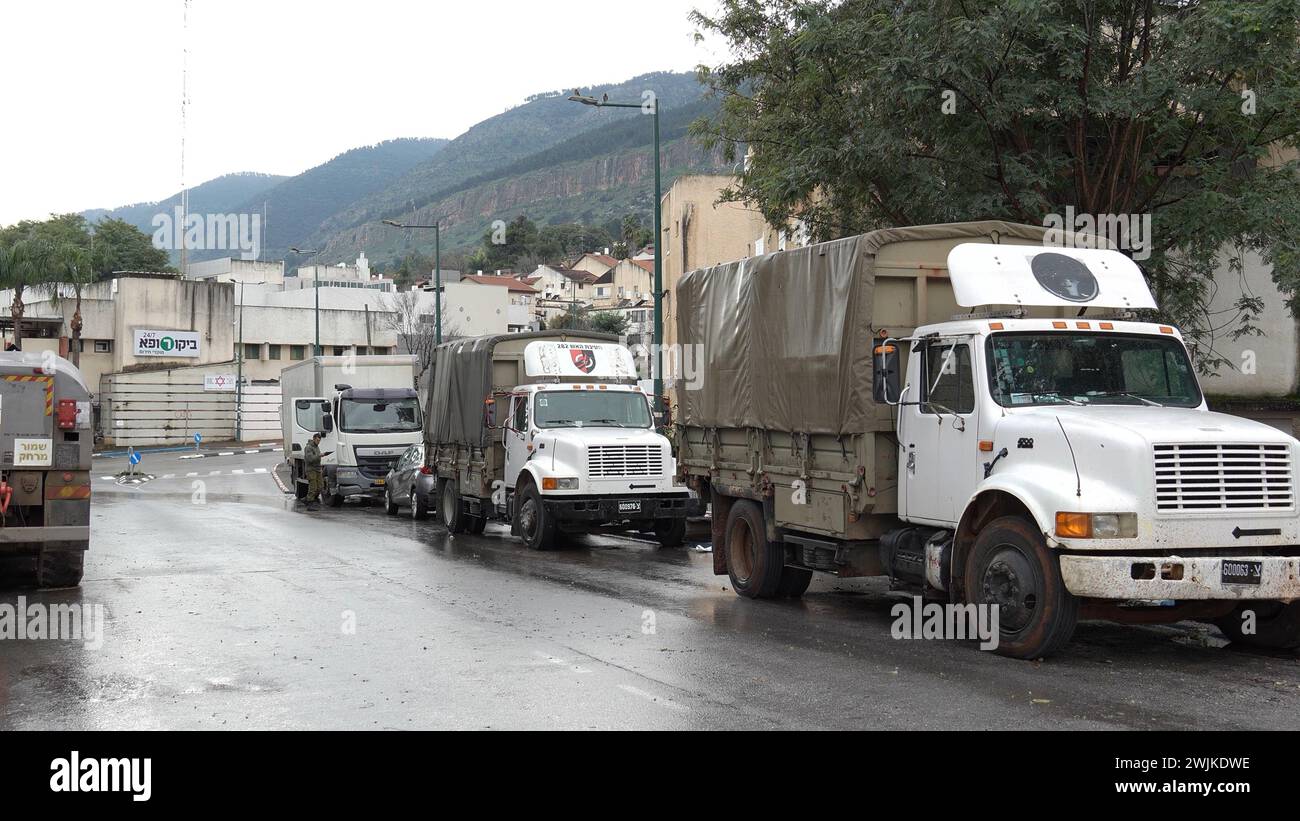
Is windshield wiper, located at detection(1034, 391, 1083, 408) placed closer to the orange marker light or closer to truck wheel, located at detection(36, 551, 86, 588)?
the orange marker light

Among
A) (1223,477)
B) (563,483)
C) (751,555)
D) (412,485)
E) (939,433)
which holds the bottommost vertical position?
(751,555)

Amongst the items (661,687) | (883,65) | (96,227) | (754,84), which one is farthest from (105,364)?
(661,687)

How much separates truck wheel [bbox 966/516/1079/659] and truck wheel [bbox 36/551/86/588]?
9.08m

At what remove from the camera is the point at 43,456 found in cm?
1256

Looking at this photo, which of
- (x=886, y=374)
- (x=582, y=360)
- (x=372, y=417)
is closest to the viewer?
(x=886, y=374)

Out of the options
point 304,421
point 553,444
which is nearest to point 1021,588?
point 553,444

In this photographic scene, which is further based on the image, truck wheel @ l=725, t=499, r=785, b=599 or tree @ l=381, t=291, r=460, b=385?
tree @ l=381, t=291, r=460, b=385

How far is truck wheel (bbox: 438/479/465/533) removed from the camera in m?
21.8

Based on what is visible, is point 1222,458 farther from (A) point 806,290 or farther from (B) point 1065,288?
(A) point 806,290

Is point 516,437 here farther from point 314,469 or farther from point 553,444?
point 314,469

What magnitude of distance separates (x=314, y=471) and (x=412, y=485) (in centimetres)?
596

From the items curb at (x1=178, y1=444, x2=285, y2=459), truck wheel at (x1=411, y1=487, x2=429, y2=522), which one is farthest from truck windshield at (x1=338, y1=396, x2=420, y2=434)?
curb at (x1=178, y1=444, x2=285, y2=459)

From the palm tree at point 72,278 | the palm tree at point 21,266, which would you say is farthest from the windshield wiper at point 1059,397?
the palm tree at point 72,278

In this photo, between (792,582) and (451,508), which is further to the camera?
(451,508)
